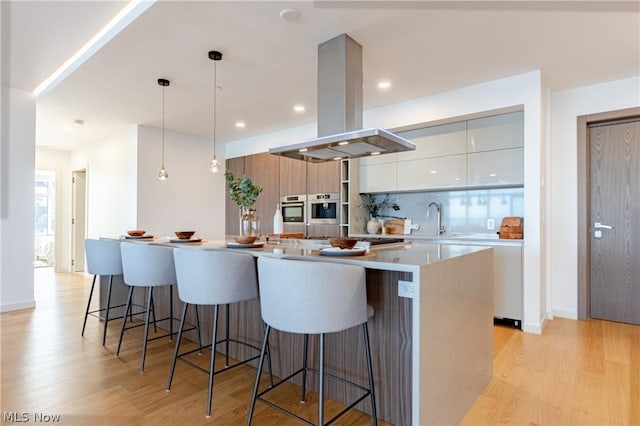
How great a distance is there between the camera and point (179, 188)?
18.6ft

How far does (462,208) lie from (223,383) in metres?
3.33

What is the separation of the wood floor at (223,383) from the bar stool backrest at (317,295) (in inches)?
26.1

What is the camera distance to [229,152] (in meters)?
6.41

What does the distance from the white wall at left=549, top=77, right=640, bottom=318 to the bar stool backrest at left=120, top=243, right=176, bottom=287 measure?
3864mm

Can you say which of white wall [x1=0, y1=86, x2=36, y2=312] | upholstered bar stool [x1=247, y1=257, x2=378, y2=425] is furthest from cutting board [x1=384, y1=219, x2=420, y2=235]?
white wall [x1=0, y1=86, x2=36, y2=312]

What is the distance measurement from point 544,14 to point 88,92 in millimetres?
4296

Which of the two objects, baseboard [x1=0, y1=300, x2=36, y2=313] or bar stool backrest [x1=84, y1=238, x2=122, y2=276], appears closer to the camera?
bar stool backrest [x1=84, y1=238, x2=122, y2=276]

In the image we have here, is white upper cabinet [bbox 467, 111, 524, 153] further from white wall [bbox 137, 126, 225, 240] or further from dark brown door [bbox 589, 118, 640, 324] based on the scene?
white wall [bbox 137, 126, 225, 240]

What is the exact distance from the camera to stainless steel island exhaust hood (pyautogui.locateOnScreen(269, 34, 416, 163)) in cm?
260

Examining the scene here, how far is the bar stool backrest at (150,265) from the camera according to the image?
254cm

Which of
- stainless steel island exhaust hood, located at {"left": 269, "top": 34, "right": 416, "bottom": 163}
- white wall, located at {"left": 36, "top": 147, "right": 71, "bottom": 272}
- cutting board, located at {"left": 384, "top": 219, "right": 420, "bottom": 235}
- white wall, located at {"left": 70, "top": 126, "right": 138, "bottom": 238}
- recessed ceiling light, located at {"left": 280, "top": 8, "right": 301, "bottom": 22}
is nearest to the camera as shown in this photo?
recessed ceiling light, located at {"left": 280, "top": 8, "right": 301, "bottom": 22}

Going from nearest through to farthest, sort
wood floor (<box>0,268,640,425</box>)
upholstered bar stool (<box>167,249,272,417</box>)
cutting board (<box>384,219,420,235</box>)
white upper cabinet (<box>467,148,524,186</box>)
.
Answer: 1. wood floor (<box>0,268,640,425</box>)
2. upholstered bar stool (<box>167,249,272,417</box>)
3. white upper cabinet (<box>467,148,524,186</box>)
4. cutting board (<box>384,219,420,235</box>)

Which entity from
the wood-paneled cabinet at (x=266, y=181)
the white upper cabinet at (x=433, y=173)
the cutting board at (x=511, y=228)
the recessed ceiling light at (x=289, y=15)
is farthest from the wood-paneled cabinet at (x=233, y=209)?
the cutting board at (x=511, y=228)

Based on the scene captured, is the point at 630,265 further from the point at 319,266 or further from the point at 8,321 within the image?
the point at 8,321
